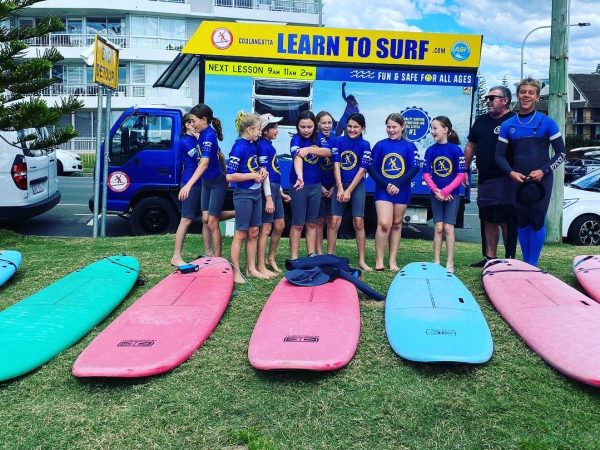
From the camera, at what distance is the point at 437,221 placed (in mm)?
6062

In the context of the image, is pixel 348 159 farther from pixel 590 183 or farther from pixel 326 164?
pixel 590 183

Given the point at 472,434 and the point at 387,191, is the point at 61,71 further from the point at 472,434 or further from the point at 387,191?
the point at 472,434

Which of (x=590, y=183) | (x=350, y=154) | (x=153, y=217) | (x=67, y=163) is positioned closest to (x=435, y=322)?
(x=350, y=154)

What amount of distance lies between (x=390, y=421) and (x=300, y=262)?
7.75 feet

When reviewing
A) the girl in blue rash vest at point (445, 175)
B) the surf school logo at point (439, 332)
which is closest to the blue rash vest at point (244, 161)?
the girl in blue rash vest at point (445, 175)

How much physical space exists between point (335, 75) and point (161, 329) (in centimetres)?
605

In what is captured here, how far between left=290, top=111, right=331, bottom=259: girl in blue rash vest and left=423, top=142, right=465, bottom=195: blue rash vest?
3.51ft

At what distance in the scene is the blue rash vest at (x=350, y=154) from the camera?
600cm

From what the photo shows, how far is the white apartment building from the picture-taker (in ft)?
108

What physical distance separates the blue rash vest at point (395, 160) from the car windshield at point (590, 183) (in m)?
5.19

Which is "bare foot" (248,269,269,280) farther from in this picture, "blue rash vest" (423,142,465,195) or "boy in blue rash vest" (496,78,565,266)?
"boy in blue rash vest" (496,78,565,266)

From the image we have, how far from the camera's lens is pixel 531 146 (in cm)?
568

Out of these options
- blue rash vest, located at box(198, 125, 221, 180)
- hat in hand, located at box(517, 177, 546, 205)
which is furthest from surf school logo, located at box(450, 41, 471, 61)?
blue rash vest, located at box(198, 125, 221, 180)

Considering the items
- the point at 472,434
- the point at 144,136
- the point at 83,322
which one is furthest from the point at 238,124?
the point at 144,136
